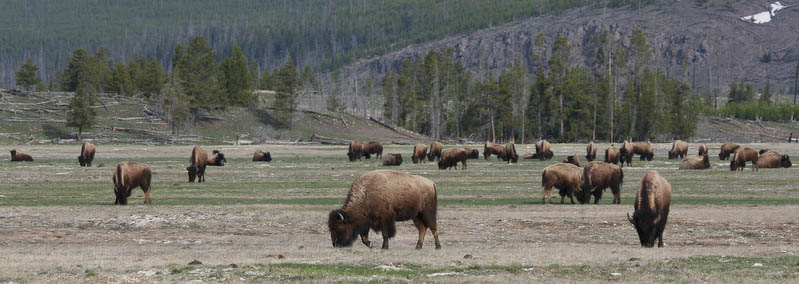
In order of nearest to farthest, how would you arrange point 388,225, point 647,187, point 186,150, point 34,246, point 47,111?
point 388,225
point 647,187
point 34,246
point 186,150
point 47,111

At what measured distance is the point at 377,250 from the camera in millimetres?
16906

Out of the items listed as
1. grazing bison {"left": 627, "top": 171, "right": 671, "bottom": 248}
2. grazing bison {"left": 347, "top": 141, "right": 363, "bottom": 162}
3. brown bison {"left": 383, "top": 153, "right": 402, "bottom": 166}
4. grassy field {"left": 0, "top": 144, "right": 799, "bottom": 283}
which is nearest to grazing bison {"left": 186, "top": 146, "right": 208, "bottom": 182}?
grassy field {"left": 0, "top": 144, "right": 799, "bottom": 283}

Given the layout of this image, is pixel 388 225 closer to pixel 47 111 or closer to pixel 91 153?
pixel 91 153

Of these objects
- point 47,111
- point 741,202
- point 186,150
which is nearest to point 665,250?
point 741,202

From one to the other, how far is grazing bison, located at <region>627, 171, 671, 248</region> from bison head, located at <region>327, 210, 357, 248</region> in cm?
550

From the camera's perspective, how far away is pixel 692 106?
128750 mm

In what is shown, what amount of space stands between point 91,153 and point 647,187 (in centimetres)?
4179

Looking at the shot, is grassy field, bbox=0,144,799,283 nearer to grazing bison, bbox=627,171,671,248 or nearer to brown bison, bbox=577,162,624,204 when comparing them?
grazing bison, bbox=627,171,671,248

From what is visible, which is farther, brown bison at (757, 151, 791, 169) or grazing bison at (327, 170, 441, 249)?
brown bison at (757, 151, 791, 169)

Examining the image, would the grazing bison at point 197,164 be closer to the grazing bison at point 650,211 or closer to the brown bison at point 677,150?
the grazing bison at point 650,211

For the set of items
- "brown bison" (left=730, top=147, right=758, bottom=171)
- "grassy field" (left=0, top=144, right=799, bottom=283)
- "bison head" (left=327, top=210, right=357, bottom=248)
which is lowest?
"grassy field" (left=0, top=144, right=799, bottom=283)

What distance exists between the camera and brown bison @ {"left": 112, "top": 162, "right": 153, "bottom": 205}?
28.4 metres

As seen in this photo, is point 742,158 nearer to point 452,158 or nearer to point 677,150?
point 452,158

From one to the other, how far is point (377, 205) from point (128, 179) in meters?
14.7
